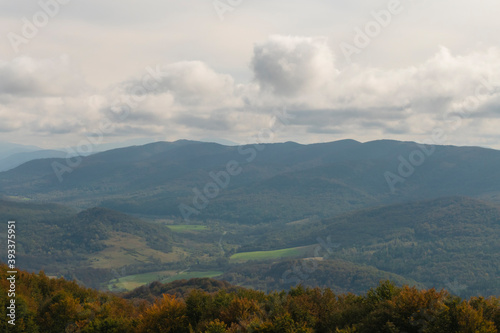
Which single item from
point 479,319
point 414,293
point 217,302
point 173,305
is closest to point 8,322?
point 173,305

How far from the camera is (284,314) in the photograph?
36.6m

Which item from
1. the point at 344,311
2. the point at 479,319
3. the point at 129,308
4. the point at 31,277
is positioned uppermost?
the point at 479,319

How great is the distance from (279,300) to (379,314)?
43.3 ft

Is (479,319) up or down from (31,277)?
up

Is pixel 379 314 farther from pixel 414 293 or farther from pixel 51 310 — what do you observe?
pixel 51 310

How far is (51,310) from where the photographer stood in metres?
49.0

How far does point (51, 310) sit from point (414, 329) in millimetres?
40422

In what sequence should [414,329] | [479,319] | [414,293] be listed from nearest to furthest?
1. [479,319]
2. [414,329]
3. [414,293]

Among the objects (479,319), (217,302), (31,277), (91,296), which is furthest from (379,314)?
(31,277)

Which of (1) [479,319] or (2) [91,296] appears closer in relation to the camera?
(1) [479,319]

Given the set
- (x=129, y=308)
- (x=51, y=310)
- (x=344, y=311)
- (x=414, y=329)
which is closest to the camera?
(x=414, y=329)

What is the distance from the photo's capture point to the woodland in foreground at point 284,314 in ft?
106

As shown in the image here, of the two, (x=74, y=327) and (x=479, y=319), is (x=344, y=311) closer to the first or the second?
(x=479, y=319)

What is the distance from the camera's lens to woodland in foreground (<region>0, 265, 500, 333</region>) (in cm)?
3219
